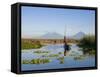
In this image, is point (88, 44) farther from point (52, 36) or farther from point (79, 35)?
point (52, 36)

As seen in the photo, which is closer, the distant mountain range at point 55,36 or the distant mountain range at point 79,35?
the distant mountain range at point 55,36

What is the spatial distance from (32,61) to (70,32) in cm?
47

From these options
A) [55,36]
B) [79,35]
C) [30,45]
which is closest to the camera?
[30,45]

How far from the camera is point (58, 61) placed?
2793mm

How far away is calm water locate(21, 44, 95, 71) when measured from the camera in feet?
8.73

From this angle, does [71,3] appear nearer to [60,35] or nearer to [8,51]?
[60,35]

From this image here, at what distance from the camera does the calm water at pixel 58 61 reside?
2660 millimetres

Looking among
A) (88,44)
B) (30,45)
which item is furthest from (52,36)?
(88,44)

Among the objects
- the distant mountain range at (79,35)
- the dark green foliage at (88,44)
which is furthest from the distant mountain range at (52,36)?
the dark green foliage at (88,44)

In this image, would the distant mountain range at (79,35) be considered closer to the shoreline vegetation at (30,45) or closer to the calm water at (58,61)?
the calm water at (58,61)

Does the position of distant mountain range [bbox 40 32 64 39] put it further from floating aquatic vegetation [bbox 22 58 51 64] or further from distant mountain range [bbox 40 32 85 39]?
floating aquatic vegetation [bbox 22 58 51 64]

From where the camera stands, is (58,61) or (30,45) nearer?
(30,45)

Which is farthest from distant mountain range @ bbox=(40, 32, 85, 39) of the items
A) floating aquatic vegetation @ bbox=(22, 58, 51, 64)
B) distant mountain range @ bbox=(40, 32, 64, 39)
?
floating aquatic vegetation @ bbox=(22, 58, 51, 64)

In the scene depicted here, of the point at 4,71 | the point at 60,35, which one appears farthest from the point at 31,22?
the point at 4,71
